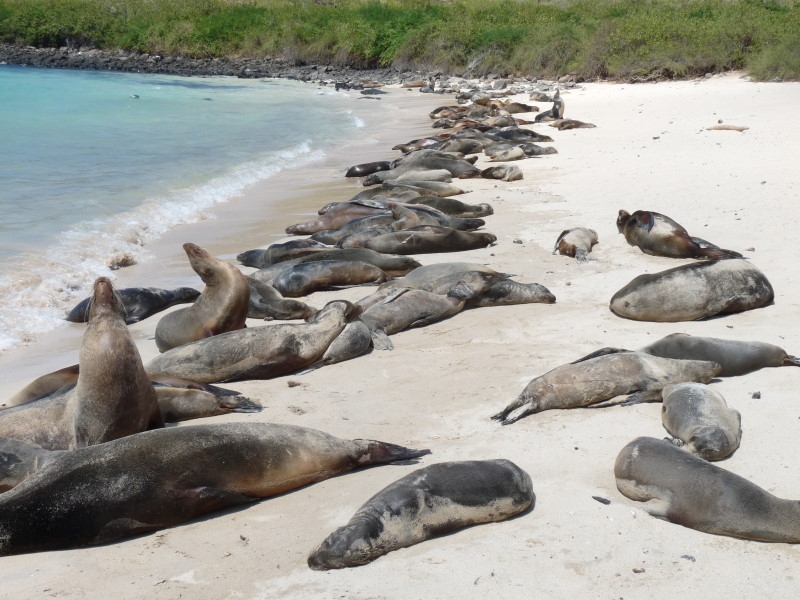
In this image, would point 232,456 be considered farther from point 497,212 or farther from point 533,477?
point 497,212

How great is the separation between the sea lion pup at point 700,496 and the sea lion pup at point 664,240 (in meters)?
3.63

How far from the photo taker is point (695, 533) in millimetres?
3174

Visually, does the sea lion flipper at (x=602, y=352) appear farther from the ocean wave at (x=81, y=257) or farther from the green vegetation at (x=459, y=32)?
the green vegetation at (x=459, y=32)

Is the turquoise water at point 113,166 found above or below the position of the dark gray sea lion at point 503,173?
below

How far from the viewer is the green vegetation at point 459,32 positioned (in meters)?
23.5

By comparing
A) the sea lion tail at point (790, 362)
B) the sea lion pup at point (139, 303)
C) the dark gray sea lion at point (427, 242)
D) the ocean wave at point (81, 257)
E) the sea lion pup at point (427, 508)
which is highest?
the sea lion tail at point (790, 362)

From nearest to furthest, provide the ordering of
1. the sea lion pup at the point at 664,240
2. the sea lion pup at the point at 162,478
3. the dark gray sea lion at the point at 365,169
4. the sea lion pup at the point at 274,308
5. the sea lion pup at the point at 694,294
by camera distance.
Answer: the sea lion pup at the point at 162,478 → the sea lion pup at the point at 694,294 → the sea lion pup at the point at 274,308 → the sea lion pup at the point at 664,240 → the dark gray sea lion at the point at 365,169

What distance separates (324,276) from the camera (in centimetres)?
715

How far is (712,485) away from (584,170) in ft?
29.6

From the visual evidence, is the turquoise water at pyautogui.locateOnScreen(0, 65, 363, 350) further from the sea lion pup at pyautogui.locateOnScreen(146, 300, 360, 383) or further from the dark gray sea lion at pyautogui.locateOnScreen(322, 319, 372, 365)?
the dark gray sea lion at pyautogui.locateOnScreen(322, 319, 372, 365)

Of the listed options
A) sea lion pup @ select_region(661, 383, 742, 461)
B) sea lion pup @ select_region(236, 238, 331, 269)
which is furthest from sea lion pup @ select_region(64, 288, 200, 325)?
sea lion pup @ select_region(661, 383, 742, 461)

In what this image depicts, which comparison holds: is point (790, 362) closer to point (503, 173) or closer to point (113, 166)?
point (503, 173)

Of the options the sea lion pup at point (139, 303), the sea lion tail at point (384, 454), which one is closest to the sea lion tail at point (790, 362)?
the sea lion tail at point (384, 454)

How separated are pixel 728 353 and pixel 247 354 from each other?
8.79 ft
